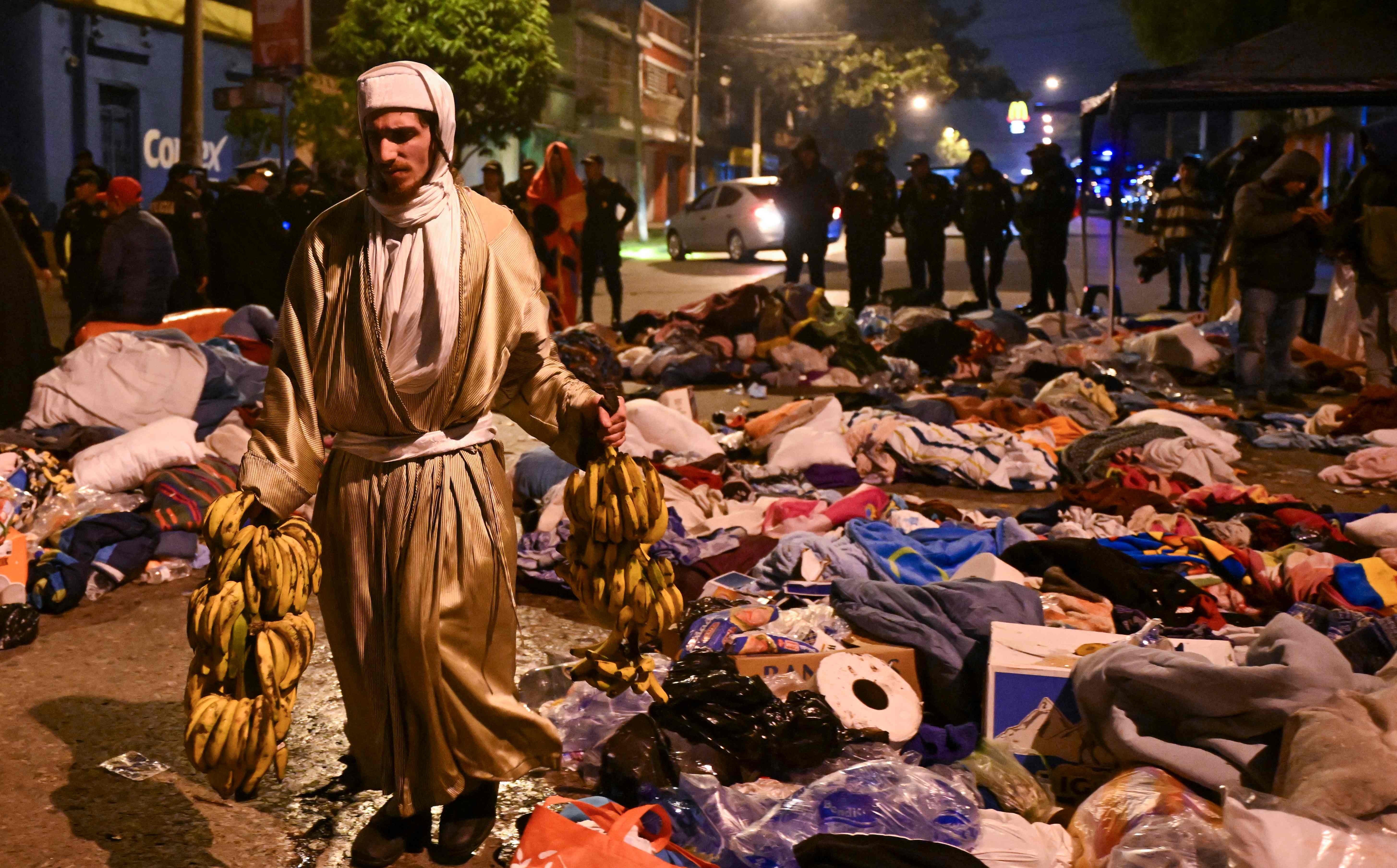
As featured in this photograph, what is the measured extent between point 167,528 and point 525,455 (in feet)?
6.24

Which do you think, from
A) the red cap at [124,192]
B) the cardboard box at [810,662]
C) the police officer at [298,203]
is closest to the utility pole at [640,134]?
the police officer at [298,203]

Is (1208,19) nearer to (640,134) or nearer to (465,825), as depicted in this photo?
(640,134)

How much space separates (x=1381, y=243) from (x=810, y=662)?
7.94 m

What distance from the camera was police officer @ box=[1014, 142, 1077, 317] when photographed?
16.0 meters

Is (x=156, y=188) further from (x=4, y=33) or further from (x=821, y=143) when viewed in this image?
(x=821, y=143)

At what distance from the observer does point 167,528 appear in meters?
6.44

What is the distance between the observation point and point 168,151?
2450cm

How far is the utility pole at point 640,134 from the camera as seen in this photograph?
146 feet

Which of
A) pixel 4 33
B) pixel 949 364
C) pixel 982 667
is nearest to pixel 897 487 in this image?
pixel 982 667

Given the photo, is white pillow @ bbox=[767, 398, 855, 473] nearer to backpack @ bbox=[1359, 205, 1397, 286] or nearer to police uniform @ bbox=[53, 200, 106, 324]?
backpack @ bbox=[1359, 205, 1397, 286]

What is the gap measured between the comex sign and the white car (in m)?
9.40

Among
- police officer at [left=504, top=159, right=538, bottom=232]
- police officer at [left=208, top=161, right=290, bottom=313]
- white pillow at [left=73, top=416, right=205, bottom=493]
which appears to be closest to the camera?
white pillow at [left=73, top=416, right=205, bottom=493]

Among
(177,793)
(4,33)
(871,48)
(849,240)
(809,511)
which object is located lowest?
(177,793)

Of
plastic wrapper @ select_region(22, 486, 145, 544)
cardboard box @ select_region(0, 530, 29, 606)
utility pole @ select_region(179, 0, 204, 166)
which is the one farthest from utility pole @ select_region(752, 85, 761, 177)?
cardboard box @ select_region(0, 530, 29, 606)
